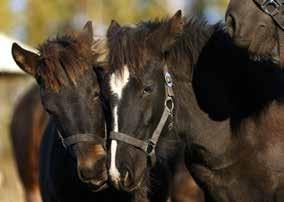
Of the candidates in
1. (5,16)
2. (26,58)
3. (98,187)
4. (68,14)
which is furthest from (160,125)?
A: (68,14)

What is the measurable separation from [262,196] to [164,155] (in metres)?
0.95

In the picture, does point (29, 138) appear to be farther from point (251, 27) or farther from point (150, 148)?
point (251, 27)

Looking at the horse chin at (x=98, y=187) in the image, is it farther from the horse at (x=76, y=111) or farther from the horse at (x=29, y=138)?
the horse at (x=29, y=138)

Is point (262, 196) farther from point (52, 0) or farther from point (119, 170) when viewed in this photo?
point (52, 0)

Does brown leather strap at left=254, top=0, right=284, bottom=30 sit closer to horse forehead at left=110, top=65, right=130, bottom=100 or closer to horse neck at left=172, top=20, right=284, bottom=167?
horse neck at left=172, top=20, right=284, bottom=167

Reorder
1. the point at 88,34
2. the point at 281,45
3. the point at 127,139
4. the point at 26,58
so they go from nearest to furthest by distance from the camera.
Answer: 1. the point at 127,139
2. the point at 281,45
3. the point at 26,58
4. the point at 88,34

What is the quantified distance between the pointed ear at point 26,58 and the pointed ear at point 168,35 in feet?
3.73

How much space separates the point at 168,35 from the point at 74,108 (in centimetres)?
97

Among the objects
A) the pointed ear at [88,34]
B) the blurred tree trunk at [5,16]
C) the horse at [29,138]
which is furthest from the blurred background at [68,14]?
the pointed ear at [88,34]

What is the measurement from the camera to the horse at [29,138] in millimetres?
11180

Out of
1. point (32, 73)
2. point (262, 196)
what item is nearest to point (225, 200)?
point (262, 196)

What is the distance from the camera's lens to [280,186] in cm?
662

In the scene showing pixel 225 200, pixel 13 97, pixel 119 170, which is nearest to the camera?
pixel 119 170

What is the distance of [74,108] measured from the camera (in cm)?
696
